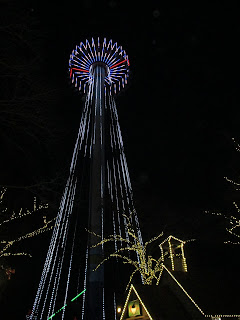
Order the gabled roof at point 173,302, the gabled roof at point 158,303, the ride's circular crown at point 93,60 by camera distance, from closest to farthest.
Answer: the gabled roof at point 158,303 < the gabled roof at point 173,302 < the ride's circular crown at point 93,60

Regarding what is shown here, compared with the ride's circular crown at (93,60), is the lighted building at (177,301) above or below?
below

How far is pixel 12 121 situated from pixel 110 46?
23.6 m

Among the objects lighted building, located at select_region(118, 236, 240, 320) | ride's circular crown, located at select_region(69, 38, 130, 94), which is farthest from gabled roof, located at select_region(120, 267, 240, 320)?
ride's circular crown, located at select_region(69, 38, 130, 94)

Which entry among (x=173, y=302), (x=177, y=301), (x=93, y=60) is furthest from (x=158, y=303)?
(x=93, y=60)

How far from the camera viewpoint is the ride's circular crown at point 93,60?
93.6 feet

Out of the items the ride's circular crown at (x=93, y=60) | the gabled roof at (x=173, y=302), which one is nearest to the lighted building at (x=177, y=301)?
the gabled roof at (x=173, y=302)

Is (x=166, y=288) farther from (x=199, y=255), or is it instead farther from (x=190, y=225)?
(x=199, y=255)

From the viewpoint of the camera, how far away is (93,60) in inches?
1137

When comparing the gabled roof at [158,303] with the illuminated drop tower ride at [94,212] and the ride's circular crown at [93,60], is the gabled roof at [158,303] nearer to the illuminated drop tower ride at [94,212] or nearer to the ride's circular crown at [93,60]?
the illuminated drop tower ride at [94,212]

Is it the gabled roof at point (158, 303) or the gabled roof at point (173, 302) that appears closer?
the gabled roof at point (158, 303)

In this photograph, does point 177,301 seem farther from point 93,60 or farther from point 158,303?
point 93,60

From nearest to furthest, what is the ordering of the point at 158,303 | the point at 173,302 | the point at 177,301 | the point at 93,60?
the point at 158,303, the point at 173,302, the point at 177,301, the point at 93,60

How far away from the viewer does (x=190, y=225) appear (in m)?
18.3

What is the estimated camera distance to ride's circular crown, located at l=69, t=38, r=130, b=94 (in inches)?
1123
